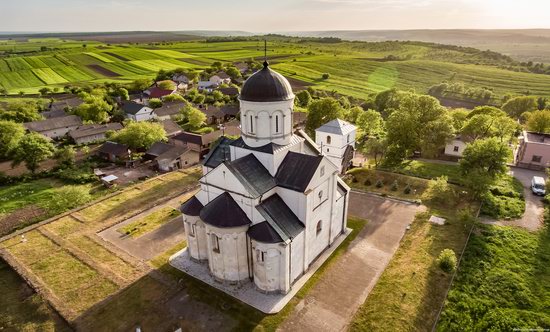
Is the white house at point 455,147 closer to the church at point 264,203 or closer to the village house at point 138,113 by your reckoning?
the church at point 264,203

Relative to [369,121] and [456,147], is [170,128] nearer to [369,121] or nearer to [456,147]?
[369,121]

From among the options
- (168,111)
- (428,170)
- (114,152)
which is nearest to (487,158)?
(428,170)

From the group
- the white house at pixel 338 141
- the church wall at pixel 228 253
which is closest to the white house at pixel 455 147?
the white house at pixel 338 141

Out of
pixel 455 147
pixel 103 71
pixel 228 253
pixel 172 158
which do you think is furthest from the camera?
pixel 103 71

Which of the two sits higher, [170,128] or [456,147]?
[456,147]

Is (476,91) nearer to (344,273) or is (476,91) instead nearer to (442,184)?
(442,184)

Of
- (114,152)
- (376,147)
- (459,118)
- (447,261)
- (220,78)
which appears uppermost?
(220,78)

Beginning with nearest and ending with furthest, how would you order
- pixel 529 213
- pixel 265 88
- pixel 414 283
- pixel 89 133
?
1. pixel 265 88
2. pixel 414 283
3. pixel 529 213
4. pixel 89 133

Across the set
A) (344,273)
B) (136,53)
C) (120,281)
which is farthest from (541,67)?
(136,53)

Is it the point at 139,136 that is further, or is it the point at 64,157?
the point at 139,136
